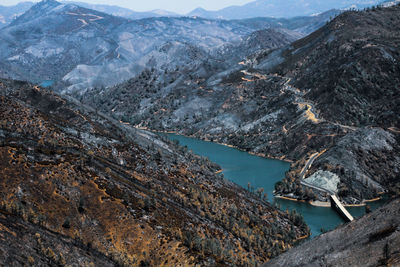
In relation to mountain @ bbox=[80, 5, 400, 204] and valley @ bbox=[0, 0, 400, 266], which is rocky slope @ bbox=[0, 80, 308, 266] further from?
mountain @ bbox=[80, 5, 400, 204]

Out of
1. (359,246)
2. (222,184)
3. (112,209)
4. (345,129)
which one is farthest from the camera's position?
(345,129)

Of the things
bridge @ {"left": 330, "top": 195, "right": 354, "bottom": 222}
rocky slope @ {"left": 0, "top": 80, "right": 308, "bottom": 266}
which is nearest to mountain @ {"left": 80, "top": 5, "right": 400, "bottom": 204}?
bridge @ {"left": 330, "top": 195, "right": 354, "bottom": 222}

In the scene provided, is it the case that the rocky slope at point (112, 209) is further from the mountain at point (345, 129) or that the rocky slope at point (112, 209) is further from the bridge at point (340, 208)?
the mountain at point (345, 129)

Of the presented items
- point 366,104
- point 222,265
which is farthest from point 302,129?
point 222,265

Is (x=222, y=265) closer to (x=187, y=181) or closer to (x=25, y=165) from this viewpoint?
(x=25, y=165)

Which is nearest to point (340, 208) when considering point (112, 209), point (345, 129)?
point (345, 129)

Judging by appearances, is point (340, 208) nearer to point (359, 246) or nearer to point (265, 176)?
point (265, 176)
